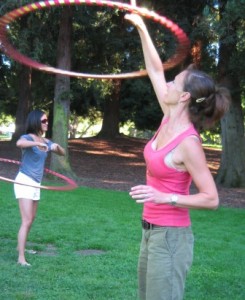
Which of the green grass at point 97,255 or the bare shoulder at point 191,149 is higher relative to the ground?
the bare shoulder at point 191,149

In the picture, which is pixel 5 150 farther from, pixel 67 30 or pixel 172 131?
pixel 172 131

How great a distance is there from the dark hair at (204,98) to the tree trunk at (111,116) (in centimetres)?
2318

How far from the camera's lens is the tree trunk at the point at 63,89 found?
1577 centimetres

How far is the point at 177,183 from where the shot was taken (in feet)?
9.48

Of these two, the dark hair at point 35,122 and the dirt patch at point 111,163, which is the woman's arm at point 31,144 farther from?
the dirt patch at point 111,163

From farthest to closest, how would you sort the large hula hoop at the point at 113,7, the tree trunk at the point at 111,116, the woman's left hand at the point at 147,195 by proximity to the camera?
the tree trunk at the point at 111,116, the large hula hoop at the point at 113,7, the woman's left hand at the point at 147,195

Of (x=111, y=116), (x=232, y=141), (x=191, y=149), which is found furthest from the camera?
(x=111, y=116)

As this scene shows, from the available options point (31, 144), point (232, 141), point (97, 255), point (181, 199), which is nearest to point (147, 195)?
point (181, 199)

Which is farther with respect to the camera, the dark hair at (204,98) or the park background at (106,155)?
the park background at (106,155)

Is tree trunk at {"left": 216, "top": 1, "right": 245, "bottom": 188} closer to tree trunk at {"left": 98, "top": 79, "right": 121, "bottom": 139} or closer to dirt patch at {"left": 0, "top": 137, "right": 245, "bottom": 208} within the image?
dirt patch at {"left": 0, "top": 137, "right": 245, "bottom": 208}

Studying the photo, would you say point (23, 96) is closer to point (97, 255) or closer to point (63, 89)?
point (63, 89)

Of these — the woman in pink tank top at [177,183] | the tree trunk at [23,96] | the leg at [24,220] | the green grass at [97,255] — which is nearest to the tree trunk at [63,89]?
the green grass at [97,255]

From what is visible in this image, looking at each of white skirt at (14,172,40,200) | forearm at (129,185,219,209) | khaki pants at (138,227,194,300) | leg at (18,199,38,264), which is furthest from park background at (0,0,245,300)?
forearm at (129,185,219,209)

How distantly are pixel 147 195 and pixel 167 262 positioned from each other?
42 cm
